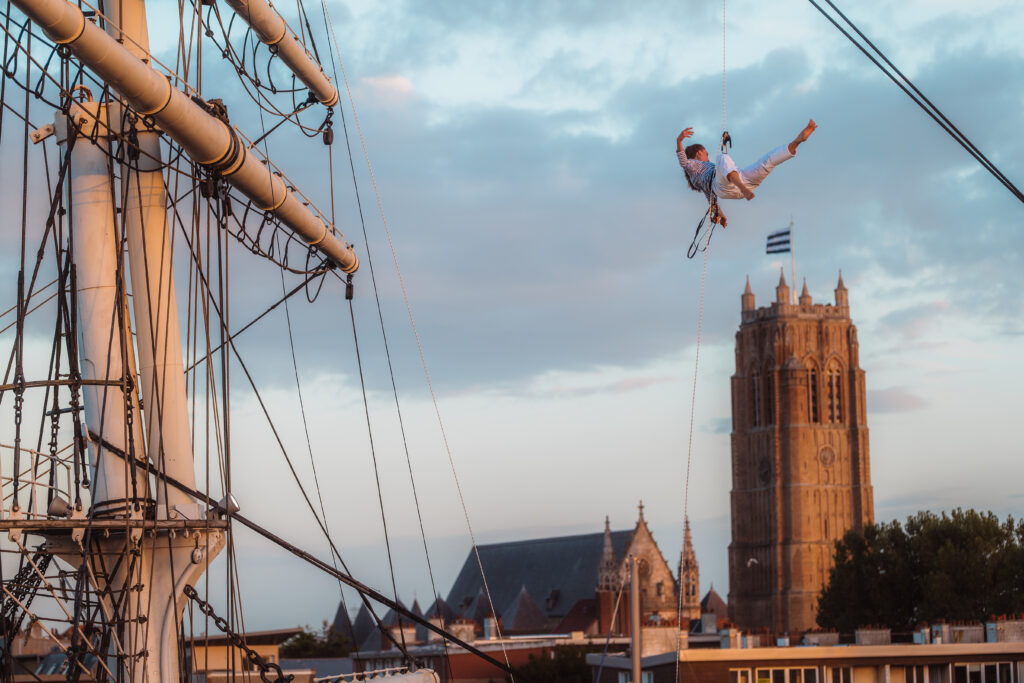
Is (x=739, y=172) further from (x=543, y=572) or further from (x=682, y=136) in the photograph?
(x=543, y=572)

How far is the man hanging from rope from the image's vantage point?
1506 centimetres

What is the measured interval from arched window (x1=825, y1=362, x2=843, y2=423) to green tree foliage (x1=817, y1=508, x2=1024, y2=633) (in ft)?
200

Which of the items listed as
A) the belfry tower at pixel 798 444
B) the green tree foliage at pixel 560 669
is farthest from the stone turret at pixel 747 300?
the green tree foliage at pixel 560 669

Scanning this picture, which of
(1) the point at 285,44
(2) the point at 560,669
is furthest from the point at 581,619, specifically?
(1) the point at 285,44

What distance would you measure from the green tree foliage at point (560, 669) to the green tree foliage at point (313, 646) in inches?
2087

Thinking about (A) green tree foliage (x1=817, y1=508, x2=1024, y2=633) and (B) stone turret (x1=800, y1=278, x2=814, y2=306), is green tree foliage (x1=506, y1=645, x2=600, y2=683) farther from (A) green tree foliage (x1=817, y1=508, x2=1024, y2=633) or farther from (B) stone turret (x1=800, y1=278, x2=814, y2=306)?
(B) stone turret (x1=800, y1=278, x2=814, y2=306)

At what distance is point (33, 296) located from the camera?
70.6 ft

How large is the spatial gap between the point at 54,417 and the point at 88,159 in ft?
12.6

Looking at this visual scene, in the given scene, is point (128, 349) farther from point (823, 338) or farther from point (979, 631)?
point (823, 338)

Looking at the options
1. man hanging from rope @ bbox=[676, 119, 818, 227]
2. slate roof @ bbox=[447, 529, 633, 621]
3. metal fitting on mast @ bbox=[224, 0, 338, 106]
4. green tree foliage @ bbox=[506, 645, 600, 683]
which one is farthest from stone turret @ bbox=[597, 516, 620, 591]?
man hanging from rope @ bbox=[676, 119, 818, 227]

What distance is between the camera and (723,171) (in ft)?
51.5

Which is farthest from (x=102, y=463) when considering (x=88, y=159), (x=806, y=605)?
(x=806, y=605)

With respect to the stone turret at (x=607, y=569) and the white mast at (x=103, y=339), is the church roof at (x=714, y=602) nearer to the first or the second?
the stone turret at (x=607, y=569)

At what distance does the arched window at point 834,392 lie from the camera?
516 feet
